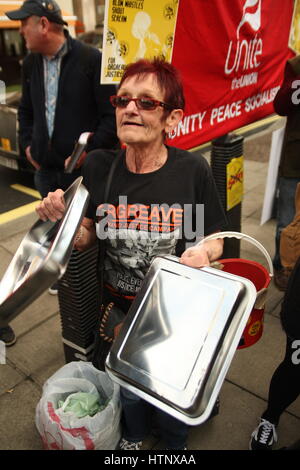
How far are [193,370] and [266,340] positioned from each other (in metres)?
1.77

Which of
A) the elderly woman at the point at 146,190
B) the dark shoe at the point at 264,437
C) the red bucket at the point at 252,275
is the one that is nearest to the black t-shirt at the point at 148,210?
the elderly woman at the point at 146,190

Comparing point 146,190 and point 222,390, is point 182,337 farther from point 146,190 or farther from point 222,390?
point 222,390

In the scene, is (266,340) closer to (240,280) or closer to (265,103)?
(240,280)

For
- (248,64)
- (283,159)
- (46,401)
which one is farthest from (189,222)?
(248,64)

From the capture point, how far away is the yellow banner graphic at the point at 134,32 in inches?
71.8

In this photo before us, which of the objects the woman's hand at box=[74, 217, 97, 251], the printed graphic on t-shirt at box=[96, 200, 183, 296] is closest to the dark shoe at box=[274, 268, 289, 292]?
the printed graphic on t-shirt at box=[96, 200, 183, 296]

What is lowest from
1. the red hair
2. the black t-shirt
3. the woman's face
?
the black t-shirt

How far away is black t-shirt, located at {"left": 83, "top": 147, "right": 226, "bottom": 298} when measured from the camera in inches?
63.8

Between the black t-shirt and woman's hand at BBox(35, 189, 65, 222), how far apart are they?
295 mm

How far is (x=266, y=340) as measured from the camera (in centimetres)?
275

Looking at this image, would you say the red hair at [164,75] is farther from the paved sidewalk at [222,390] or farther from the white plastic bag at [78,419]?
the paved sidewalk at [222,390]

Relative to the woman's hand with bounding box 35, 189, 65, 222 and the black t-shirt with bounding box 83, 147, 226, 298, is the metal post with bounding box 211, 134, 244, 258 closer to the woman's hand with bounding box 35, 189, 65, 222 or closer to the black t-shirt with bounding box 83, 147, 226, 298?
the black t-shirt with bounding box 83, 147, 226, 298

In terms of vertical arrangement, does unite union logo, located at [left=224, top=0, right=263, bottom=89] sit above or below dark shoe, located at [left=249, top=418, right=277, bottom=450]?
above

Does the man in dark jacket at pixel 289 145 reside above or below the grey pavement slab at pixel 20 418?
above
